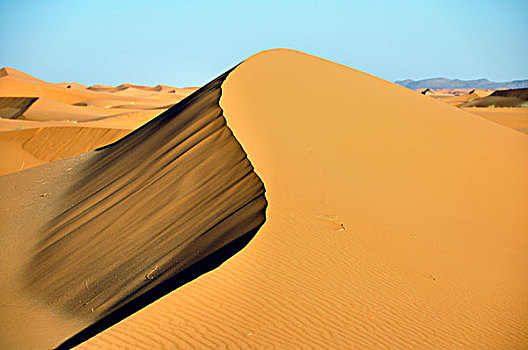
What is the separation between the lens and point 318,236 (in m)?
4.24

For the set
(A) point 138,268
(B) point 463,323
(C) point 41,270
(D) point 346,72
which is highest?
(D) point 346,72

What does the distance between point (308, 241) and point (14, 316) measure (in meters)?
3.20

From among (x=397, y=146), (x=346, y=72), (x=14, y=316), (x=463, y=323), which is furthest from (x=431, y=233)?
(x=346, y=72)

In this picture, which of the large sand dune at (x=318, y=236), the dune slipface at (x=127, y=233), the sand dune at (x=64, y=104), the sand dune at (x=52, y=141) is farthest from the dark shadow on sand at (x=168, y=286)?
the sand dune at (x=64, y=104)

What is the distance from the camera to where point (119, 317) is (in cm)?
378

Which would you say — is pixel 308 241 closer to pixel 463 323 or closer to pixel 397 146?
pixel 463 323

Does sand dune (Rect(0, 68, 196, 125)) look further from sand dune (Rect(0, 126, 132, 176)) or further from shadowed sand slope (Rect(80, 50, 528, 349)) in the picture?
shadowed sand slope (Rect(80, 50, 528, 349))

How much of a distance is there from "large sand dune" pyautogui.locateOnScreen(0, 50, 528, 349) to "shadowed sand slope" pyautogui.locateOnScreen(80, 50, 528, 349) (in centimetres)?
1

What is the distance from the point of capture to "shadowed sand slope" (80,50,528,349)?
10.4 ft

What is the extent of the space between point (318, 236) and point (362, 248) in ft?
1.31

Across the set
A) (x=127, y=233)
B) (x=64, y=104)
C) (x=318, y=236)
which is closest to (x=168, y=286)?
(x=318, y=236)

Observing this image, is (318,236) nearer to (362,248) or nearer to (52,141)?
(362,248)

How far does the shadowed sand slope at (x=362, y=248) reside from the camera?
3.17 metres

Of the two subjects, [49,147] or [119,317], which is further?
[49,147]
